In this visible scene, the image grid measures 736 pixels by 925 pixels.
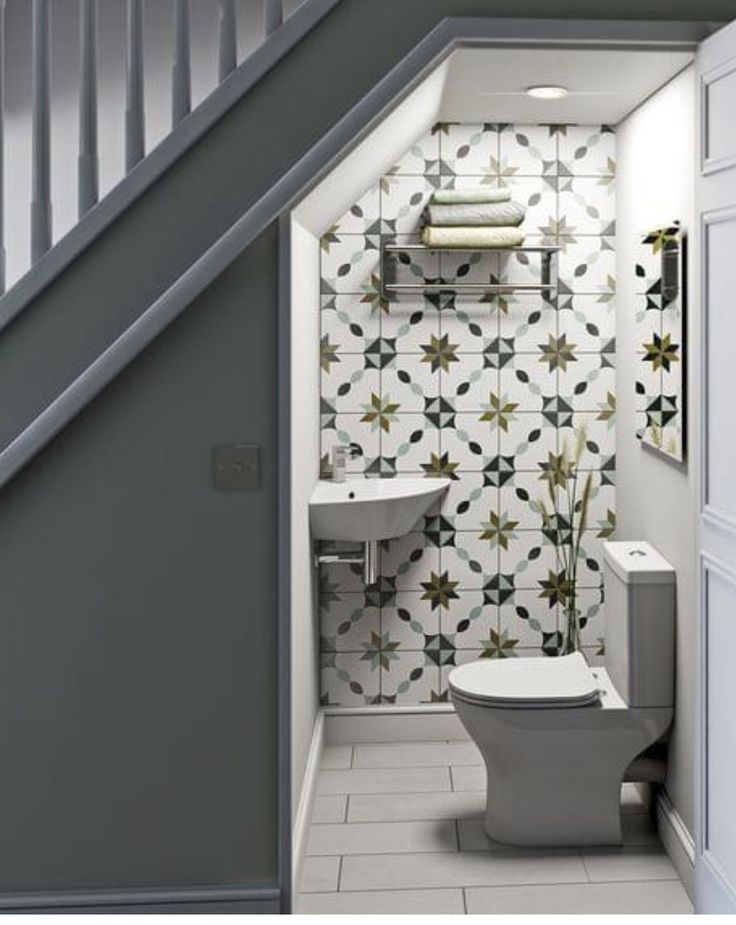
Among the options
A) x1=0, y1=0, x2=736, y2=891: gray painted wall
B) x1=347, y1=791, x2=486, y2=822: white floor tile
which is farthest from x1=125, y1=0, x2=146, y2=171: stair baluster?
x1=347, y1=791, x2=486, y2=822: white floor tile

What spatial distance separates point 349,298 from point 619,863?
201 centimetres

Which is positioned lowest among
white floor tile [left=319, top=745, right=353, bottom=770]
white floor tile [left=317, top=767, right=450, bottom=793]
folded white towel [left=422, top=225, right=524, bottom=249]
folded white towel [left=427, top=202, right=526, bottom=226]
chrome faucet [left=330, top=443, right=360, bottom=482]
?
white floor tile [left=317, top=767, right=450, bottom=793]

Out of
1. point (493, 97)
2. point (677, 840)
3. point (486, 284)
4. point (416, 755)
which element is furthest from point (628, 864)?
point (493, 97)

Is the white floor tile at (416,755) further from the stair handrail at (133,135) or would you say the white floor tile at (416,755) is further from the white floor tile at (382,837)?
the stair handrail at (133,135)

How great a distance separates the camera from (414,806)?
11.5 ft

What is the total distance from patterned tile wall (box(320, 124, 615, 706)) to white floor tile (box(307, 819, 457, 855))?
77 cm

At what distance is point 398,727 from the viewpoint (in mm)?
4094

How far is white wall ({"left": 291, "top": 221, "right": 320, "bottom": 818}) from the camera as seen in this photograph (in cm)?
287

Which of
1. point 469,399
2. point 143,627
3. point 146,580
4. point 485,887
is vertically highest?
point 469,399

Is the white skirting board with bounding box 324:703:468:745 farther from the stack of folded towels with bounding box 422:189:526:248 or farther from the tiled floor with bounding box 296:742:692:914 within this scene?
→ the stack of folded towels with bounding box 422:189:526:248

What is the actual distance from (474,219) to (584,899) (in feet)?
6.96

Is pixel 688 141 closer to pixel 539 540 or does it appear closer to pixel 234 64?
pixel 234 64

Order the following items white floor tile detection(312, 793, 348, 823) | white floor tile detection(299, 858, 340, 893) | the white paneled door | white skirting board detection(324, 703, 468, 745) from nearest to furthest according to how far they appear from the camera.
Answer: the white paneled door < white floor tile detection(299, 858, 340, 893) < white floor tile detection(312, 793, 348, 823) < white skirting board detection(324, 703, 468, 745)

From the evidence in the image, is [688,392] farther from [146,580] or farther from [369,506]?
[146,580]
